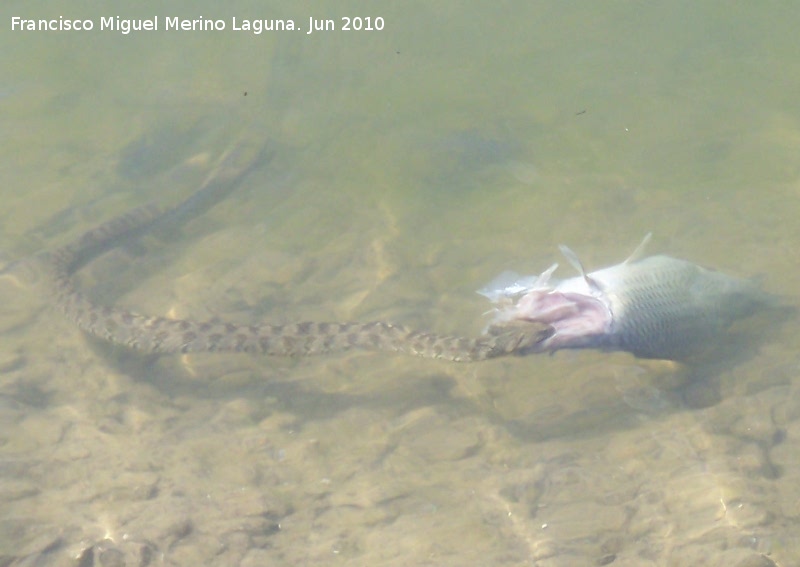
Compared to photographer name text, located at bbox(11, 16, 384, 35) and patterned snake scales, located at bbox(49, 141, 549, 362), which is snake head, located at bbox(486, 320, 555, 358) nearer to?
patterned snake scales, located at bbox(49, 141, 549, 362)

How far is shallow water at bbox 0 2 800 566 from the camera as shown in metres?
3.79

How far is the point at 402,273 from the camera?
6074mm

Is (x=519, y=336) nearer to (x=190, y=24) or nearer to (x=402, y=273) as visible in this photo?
(x=402, y=273)

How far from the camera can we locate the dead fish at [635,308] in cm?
420

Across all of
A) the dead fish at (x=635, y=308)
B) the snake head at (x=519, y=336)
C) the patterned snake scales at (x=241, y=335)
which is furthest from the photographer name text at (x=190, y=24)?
the snake head at (x=519, y=336)

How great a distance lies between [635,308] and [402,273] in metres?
2.30

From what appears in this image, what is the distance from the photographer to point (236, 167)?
7656mm

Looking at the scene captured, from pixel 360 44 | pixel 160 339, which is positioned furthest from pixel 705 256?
pixel 360 44

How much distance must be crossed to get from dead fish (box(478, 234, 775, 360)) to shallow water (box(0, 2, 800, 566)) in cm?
43

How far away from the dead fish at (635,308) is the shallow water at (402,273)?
433 millimetres

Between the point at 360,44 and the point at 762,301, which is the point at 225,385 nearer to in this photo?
the point at 762,301

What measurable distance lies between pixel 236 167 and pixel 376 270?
2.41m

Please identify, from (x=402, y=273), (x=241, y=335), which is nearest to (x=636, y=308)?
(x=402, y=273)

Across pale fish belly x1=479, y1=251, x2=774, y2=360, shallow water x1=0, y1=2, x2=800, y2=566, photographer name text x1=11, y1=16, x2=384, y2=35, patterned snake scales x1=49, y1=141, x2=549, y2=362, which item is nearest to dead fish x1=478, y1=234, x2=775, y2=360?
pale fish belly x1=479, y1=251, x2=774, y2=360
